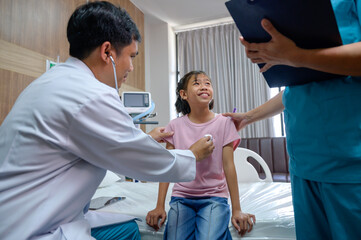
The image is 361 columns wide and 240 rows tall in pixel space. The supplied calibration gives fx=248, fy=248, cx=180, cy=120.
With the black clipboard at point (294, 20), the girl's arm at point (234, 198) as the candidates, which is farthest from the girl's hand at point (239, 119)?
the black clipboard at point (294, 20)

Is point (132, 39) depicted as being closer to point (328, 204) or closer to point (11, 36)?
point (328, 204)

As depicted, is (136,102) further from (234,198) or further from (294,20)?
(294,20)

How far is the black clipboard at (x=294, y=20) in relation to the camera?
58 centimetres

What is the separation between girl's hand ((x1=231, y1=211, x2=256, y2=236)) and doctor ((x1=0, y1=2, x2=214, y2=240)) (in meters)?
0.44

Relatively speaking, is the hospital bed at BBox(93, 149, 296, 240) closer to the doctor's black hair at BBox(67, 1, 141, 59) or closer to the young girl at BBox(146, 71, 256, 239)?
the young girl at BBox(146, 71, 256, 239)

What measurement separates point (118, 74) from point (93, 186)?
47 centimetres

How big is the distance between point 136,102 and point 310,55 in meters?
2.32

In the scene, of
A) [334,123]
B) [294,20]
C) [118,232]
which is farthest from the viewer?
[118,232]

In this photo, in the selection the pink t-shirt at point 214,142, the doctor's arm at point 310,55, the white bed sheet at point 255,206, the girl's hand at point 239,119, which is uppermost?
the doctor's arm at point 310,55

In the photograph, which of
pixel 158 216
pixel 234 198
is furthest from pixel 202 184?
pixel 158 216

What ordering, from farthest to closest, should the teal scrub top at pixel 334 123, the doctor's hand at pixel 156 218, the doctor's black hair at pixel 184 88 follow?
the doctor's black hair at pixel 184 88 → the doctor's hand at pixel 156 218 → the teal scrub top at pixel 334 123

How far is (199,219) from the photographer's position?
1.18 m

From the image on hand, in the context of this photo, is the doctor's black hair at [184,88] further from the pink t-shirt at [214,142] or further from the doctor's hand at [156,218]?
the doctor's hand at [156,218]

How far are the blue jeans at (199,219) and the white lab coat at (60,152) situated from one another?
0.41m
